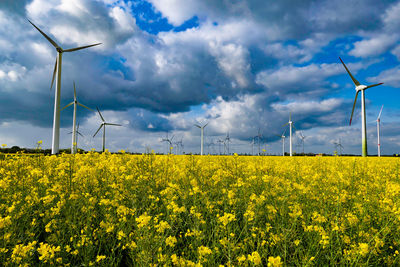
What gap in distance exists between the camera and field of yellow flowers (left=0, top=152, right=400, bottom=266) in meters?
3.38

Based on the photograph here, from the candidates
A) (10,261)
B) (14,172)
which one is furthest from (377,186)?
(14,172)

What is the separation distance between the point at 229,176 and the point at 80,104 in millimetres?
34462

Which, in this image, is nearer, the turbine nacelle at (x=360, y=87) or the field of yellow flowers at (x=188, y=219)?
the field of yellow flowers at (x=188, y=219)

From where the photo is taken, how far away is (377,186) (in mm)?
7000

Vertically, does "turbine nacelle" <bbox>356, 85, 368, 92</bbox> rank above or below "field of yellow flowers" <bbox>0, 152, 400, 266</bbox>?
above

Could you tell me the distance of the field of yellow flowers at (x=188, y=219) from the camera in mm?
3379

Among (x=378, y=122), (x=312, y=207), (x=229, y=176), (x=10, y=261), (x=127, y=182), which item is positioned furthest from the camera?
(x=378, y=122)

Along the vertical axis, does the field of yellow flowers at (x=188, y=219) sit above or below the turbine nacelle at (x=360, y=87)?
below

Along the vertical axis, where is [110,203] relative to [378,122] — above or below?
below

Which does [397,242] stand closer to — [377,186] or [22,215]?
[377,186]

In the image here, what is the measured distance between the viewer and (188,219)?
15.1 ft

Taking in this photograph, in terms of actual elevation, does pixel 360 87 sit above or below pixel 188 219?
above

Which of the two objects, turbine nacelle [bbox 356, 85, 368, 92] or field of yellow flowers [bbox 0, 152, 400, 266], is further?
turbine nacelle [bbox 356, 85, 368, 92]

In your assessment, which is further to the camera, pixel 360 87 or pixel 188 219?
pixel 360 87
